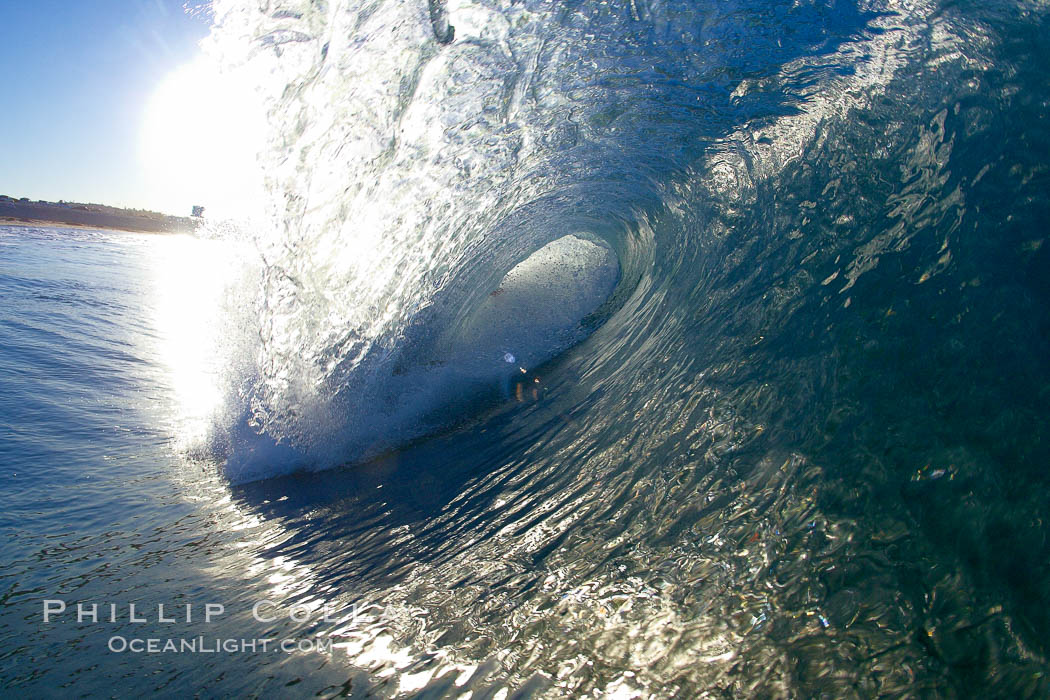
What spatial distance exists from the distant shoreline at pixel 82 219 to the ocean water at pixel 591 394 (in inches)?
965

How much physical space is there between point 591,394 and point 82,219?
117ft

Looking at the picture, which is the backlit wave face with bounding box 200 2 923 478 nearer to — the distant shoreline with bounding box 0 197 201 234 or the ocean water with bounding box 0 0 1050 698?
the ocean water with bounding box 0 0 1050 698

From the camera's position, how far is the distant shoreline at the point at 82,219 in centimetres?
2486

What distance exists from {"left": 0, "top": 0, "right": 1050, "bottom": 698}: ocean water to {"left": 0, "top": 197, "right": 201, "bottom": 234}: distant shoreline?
24.5m

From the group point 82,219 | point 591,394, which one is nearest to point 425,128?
point 591,394

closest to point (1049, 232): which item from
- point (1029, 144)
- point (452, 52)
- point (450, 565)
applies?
point (1029, 144)

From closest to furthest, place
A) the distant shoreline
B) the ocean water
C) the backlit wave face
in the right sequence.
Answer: the ocean water < the backlit wave face < the distant shoreline

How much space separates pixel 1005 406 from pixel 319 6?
3974 millimetres

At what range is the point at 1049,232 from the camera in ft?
7.72

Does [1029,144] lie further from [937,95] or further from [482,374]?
[482,374]

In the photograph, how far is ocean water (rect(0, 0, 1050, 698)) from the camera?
5.86 feet

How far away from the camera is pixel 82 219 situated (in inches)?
1182

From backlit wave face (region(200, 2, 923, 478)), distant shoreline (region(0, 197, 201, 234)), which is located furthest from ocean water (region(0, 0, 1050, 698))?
distant shoreline (region(0, 197, 201, 234))

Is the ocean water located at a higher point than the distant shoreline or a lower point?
lower
